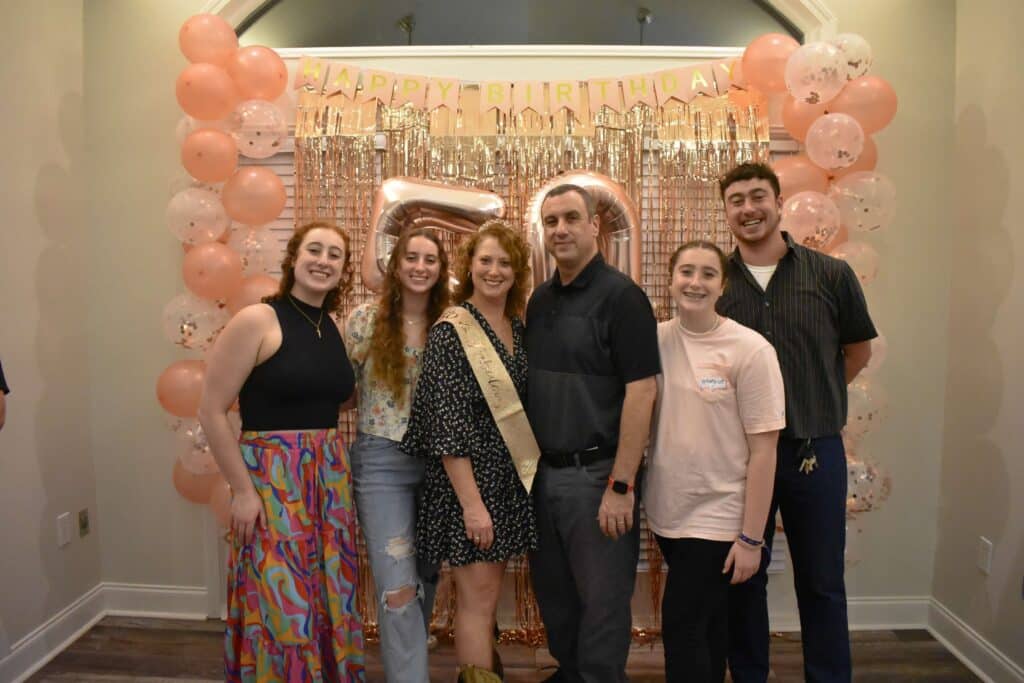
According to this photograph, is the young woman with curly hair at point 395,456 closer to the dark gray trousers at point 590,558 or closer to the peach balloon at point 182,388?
the dark gray trousers at point 590,558

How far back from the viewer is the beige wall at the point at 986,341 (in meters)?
2.27

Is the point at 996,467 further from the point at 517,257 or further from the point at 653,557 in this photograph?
the point at 517,257

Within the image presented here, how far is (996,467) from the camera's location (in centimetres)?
237

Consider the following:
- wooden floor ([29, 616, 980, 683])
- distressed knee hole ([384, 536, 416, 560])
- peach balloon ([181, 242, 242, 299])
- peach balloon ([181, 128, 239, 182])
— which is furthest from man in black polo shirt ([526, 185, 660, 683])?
peach balloon ([181, 128, 239, 182])

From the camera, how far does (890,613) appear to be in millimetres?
2762

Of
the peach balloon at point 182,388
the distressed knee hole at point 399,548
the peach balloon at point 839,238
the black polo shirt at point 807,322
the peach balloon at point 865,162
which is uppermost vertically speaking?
the peach balloon at point 865,162

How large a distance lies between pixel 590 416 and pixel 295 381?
77 cm

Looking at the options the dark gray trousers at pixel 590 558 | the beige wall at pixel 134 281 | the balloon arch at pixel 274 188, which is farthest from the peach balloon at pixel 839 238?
the beige wall at pixel 134 281

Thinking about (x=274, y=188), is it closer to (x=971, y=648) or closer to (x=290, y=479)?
(x=290, y=479)

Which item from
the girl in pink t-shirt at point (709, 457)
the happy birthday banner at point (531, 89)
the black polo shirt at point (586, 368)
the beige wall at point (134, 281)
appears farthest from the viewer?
the beige wall at point (134, 281)

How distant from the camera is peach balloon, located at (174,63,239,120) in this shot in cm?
233

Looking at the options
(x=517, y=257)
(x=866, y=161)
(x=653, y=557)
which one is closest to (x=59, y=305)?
(x=517, y=257)

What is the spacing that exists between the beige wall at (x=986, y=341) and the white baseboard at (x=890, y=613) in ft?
0.38

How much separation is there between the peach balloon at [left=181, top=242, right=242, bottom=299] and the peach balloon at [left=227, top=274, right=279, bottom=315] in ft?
0.13
